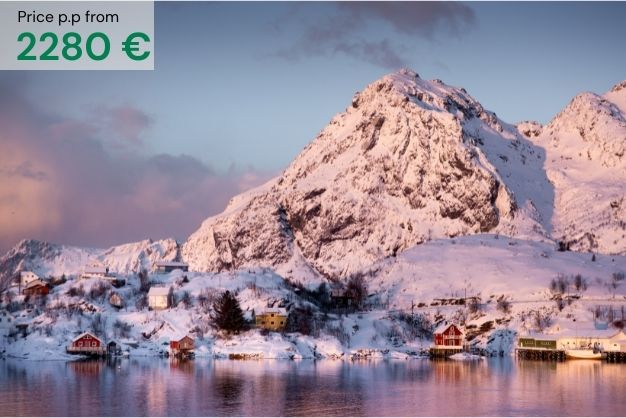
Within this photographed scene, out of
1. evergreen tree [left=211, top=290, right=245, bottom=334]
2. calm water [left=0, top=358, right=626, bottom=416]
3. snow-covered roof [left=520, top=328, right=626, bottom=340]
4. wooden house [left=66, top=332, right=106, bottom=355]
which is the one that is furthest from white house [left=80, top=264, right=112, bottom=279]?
snow-covered roof [left=520, top=328, right=626, bottom=340]

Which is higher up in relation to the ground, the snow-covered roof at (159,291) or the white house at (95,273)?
the white house at (95,273)

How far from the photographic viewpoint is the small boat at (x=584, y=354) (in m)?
153

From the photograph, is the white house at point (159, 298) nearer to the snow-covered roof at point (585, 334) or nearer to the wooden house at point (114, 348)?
the wooden house at point (114, 348)

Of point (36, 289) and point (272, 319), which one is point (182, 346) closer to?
point (272, 319)

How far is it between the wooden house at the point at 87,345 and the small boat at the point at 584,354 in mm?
71928

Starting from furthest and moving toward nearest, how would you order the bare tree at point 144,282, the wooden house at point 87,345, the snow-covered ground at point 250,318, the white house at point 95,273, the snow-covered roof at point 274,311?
the white house at point 95,273 < the bare tree at point 144,282 < the snow-covered roof at point 274,311 < the snow-covered ground at point 250,318 < the wooden house at point 87,345

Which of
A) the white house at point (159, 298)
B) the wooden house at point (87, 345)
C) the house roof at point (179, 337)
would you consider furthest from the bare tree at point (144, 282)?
the wooden house at point (87, 345)

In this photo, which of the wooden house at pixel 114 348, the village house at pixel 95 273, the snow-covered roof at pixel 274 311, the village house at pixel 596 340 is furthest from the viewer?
the village house at pixel 95 273

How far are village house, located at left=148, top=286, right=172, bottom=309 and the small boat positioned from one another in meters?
65.2

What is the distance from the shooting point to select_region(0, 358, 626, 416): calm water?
75.7 meters

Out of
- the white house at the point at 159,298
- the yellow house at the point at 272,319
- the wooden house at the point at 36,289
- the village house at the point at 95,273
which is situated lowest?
the yellow house at the point at 272,319

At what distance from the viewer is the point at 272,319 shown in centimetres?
15900

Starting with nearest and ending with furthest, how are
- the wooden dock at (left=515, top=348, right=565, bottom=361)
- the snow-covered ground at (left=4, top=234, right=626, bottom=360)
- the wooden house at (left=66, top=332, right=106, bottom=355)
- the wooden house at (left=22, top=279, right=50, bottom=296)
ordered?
the wooden house at (left=66, top=332, right=106, bottom=355), the snow-covered ground at (left=4, top=234, right=626, bottom=360), the wooden dock at (left=515, top=348, right=565, bottom=361), the wooden house at (left=22, top=279, right=50, bottom=296)

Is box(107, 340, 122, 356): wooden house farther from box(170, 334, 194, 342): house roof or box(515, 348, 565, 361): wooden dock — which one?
box(515, 348, 565, 361): wooden dock
